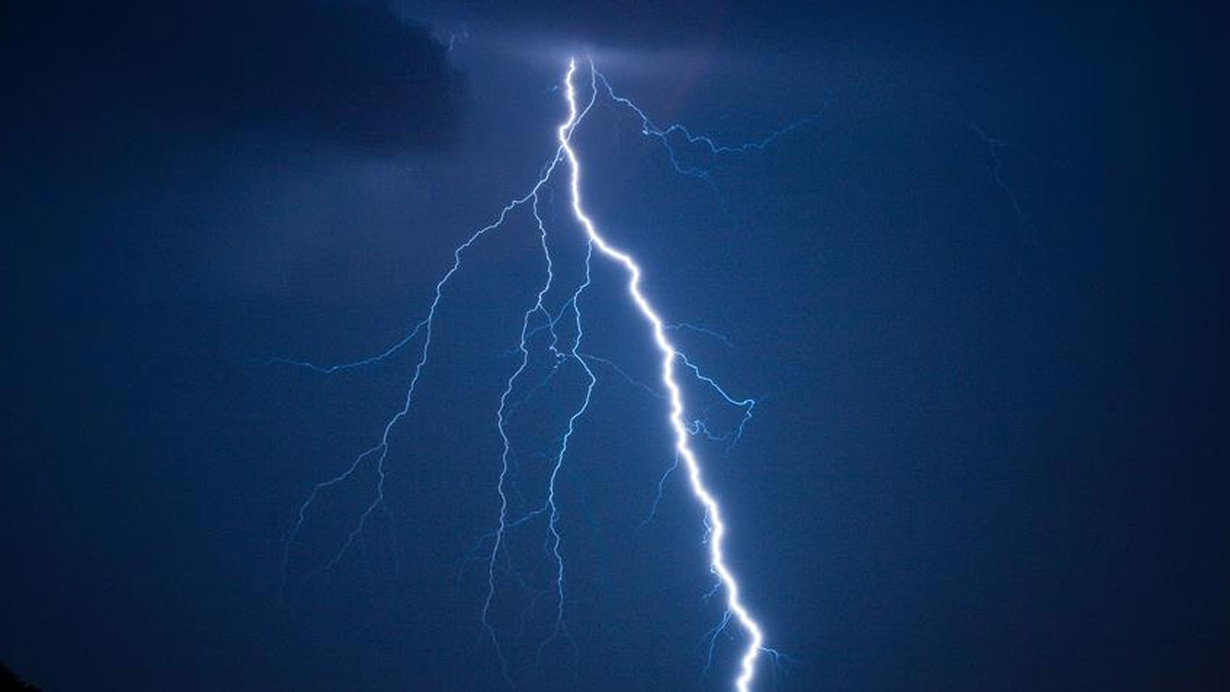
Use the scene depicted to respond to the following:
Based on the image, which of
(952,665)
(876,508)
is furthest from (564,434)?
(952,665)

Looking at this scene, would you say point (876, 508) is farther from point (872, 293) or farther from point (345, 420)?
point (345, 420)

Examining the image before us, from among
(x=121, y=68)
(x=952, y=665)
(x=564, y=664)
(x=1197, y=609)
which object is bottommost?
(x=564, y=664)

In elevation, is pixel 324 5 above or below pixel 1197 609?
above

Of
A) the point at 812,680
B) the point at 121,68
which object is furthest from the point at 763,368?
the point at 121,68
